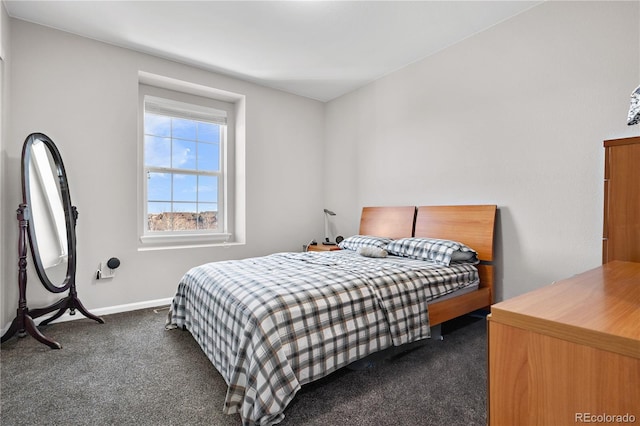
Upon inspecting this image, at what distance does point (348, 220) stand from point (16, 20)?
12.7 ft

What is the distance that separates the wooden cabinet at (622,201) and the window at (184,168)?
12.0 feet

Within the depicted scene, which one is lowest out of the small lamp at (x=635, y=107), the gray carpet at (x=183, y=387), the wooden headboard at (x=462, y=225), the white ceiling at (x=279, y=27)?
the gray carpet at (x=183, y=387)

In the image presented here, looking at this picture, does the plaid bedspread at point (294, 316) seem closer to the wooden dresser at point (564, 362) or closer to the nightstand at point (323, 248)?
the wooden dresser at point (564, 362)

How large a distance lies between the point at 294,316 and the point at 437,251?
1.54 meters

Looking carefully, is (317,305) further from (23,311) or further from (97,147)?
(97,147)

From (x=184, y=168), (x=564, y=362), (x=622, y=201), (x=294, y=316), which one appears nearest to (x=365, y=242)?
(x=294, y=316)

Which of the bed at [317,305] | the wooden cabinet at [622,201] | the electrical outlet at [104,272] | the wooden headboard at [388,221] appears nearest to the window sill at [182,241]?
the electrical outlet at [104,272]

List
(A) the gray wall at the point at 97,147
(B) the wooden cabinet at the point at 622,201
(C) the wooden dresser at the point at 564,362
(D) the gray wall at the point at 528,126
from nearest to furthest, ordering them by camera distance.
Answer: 1. (C) the wooden dresser at the point at 564,362
2. (B) the wooden cabinet at the point at 622,201
3. (D) the gray wall at the point at 528,126
4. (A) the gray wall at the point at 97,147

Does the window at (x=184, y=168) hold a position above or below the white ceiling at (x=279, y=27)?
below

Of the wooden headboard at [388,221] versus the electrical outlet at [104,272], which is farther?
the wooden headboard at [388,221]

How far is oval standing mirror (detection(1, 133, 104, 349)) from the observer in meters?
2.28

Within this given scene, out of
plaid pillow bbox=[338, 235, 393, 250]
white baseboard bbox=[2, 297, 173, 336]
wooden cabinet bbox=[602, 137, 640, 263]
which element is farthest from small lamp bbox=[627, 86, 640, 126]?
white baseboard bbox=[2, 297, 173, 336]

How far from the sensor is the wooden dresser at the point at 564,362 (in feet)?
1.96

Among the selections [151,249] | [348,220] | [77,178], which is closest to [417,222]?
[348,220]
